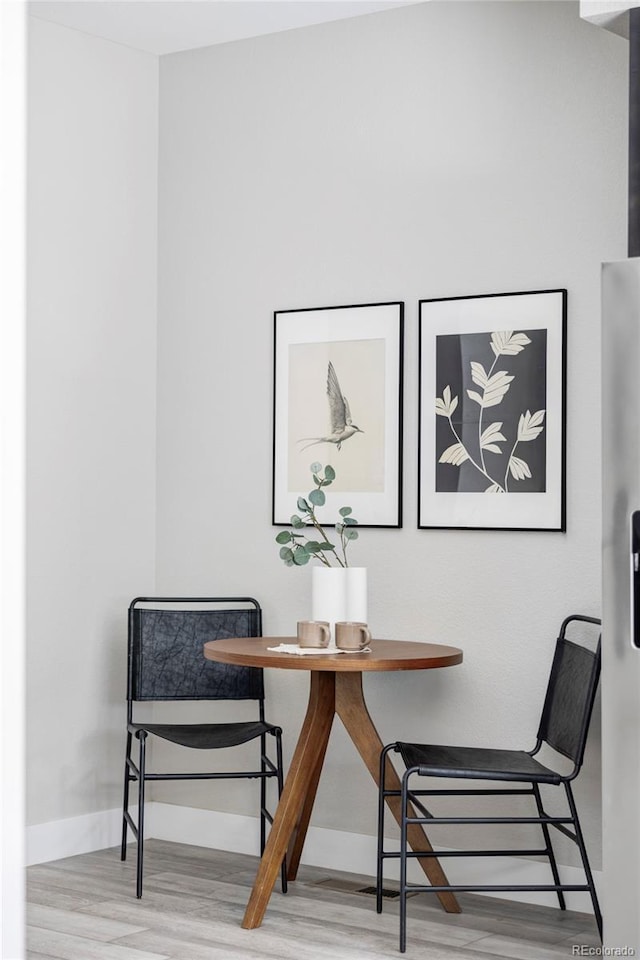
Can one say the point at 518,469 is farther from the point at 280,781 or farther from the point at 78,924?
the point at 78,924

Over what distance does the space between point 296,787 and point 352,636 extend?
442 mm

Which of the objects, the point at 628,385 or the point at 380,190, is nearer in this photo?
the point at 628,385

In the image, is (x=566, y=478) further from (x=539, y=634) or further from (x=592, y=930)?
(x=592, y=930)

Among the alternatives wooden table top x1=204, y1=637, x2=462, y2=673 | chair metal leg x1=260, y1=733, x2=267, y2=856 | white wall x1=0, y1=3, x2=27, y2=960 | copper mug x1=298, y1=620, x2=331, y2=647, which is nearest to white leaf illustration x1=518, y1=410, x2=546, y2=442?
wooden table top x1=204, y1=637, x2=462, y2=673

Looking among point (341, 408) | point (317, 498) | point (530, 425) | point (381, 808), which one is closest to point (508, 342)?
point (530, 425)

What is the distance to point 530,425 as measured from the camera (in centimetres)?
361

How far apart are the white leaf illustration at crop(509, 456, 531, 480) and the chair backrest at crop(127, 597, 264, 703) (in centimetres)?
101

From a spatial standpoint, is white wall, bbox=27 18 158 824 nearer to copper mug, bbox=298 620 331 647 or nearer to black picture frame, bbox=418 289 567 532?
copper mug, bbox=298 620 331 647

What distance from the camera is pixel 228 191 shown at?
4.29 metres

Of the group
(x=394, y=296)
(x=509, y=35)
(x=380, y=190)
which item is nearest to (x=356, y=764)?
(x=394, y=296)

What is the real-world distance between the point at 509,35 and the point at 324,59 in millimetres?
676

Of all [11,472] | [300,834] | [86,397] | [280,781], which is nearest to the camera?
[11,472]

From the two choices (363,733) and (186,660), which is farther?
(186,660)

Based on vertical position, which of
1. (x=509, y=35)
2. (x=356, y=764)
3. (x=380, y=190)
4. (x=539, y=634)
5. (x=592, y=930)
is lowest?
(x=592, y=930)
